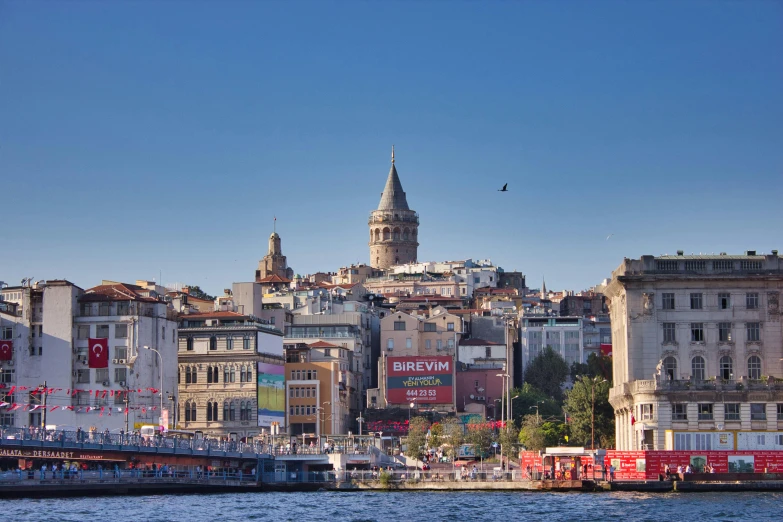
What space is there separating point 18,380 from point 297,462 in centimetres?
2633

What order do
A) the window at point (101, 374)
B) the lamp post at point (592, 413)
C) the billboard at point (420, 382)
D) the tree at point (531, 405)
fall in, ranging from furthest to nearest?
the billboard at point (420, 382) → the tree at point (531, 405) → the window at point (101, 374) → the lamp post at point (592, 413)

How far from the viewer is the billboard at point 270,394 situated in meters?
132

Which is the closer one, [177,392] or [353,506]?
[353,506]

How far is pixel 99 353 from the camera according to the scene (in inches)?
4678

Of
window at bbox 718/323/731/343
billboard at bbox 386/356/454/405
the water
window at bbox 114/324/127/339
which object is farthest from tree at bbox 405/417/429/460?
window at bbox 718/323/731/343

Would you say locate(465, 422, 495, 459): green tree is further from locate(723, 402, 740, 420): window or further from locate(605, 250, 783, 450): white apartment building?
locate(723, 402, 740, 420): window

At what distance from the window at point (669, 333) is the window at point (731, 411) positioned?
7030mm

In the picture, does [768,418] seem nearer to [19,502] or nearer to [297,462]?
[297,462]

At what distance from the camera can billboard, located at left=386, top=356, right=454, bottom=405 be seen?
152m

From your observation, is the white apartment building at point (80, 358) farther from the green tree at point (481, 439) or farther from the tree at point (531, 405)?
the tree at point (531, 405)

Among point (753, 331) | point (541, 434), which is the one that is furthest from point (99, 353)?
point (753, 331)

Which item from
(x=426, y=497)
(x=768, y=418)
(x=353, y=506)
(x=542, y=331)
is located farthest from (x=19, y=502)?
(x=542, y=331)

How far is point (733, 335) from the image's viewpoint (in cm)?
9931

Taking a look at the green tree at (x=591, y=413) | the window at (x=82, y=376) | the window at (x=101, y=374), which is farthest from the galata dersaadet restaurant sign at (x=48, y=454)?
the green tree at (x=591, y=413)
